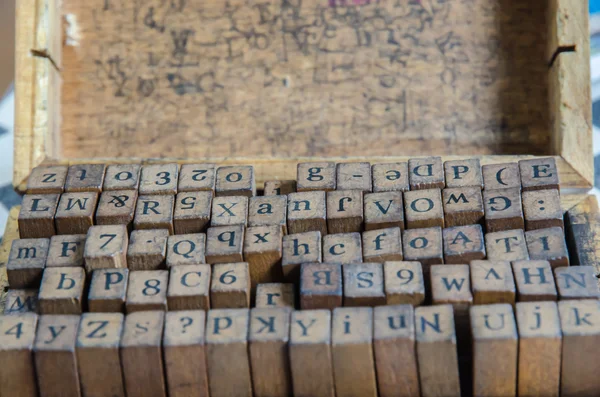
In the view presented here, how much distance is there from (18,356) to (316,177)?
0.60 m

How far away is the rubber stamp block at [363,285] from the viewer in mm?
1296

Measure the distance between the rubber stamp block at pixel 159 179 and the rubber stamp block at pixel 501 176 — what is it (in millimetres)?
576

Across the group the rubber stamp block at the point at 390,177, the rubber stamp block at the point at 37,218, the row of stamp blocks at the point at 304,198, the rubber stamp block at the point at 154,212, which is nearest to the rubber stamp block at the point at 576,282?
the row of stamp blocks at the point at 304,198

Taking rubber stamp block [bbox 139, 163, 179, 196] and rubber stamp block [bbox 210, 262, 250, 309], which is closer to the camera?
rubber stamp block [bbox 210, 262, 250, 309]

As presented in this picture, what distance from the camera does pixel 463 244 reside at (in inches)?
53.6

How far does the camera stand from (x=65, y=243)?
1.44 meters

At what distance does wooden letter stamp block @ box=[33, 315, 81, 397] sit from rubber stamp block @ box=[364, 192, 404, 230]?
0.53m

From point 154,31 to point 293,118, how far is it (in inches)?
15.2

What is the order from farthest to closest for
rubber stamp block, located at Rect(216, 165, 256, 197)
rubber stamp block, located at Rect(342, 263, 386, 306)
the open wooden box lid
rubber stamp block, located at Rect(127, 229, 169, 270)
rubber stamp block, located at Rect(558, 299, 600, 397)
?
the open wooden box lid
rubber stamp block, located at Rect(216, 165, 256, 197)
rubber stamp block, located at Rect(127, 229, 169, 270)
rubber stamp block, located at Rect(342, 263, 386, 306)
rubber stamp block, located at Rect(558, 299, 600, 397)

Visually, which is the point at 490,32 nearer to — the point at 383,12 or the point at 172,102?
the point at 383,12

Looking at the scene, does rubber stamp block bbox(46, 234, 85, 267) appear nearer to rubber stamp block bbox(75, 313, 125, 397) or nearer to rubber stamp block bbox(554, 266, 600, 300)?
rubber stamp block bbox(75, 313, 125, 397)

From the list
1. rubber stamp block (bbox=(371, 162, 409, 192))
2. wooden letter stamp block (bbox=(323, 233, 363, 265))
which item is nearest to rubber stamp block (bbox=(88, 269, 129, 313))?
wooden letter stamp block (bbox=(323, 233, 363, 265))

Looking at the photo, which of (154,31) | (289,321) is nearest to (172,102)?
(154,31)

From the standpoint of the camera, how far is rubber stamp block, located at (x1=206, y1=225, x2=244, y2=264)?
139 centimetres
